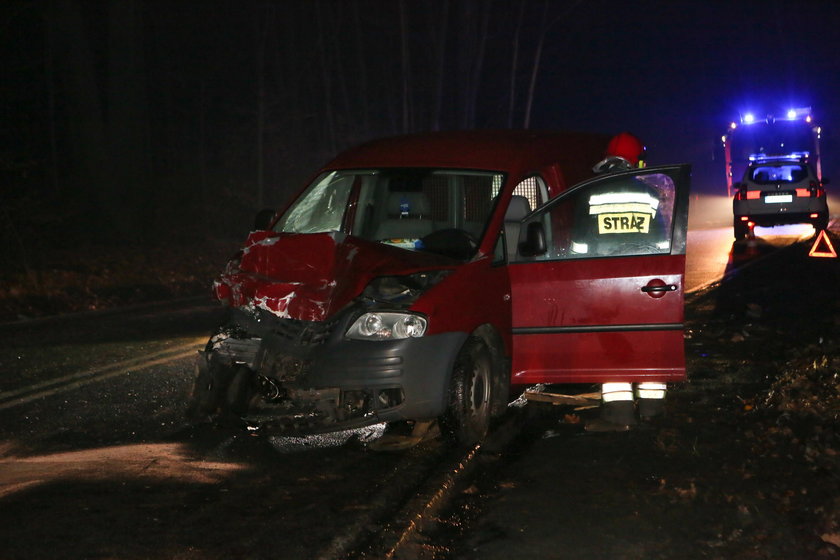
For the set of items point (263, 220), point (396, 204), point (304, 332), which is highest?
point (396, 204)

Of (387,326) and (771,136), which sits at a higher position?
(771,136)

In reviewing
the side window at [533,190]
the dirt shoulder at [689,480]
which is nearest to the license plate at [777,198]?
the dirt shoulder at [689,480]

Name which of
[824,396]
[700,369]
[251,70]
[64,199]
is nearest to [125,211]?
[64,199]

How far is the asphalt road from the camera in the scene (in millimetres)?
5238

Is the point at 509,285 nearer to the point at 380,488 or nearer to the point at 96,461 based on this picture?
the point at 380,488

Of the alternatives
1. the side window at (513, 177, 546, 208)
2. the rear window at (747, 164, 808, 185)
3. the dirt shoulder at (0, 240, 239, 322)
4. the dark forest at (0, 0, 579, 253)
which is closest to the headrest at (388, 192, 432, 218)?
the side window at (513, 177, 546, 208)

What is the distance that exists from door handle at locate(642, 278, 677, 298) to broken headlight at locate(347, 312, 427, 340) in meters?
1.65

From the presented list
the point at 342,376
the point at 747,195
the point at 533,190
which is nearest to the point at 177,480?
the point at 342,376

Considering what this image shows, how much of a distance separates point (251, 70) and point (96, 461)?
1610 inches

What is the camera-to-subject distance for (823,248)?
19.1 meters

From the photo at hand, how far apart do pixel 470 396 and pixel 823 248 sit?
13.8 meters

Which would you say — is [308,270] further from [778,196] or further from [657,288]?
[778,196]

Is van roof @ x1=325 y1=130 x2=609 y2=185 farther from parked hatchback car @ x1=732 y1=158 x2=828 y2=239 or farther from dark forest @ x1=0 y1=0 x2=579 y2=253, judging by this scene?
parked hatchback car @ x1=732 y1=158 x2=828 y2=239

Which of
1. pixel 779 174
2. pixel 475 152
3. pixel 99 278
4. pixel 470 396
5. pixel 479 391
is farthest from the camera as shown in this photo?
pixel 779 174
